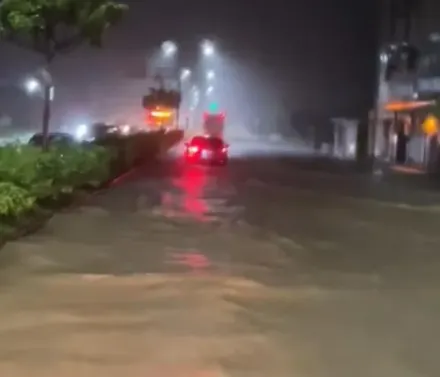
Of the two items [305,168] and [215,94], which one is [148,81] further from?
[305,168]

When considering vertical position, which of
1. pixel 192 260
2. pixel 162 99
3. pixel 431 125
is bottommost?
pixel 192 260

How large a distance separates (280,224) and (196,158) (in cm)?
2811

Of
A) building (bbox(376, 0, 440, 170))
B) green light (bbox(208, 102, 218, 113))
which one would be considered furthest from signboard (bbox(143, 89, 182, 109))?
building (bbox(376, 0, 440, 170))

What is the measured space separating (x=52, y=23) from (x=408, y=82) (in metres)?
34.8

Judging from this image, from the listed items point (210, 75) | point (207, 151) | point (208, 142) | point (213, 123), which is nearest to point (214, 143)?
point (208, 142)

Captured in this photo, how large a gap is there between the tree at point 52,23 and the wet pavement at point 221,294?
4.88 meters

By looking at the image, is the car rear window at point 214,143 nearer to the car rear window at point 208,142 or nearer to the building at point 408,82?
the car rear window at point 208,142

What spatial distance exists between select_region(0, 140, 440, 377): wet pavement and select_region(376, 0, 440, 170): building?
92.8 feet

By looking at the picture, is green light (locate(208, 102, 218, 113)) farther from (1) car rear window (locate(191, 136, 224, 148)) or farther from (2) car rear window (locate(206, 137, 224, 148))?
(2) car rear window (locate(206, 137, 224, 148))

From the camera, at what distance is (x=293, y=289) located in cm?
1221

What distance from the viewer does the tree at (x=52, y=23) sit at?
2411cm

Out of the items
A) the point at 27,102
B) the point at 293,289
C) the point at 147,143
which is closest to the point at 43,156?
the point at 293,289

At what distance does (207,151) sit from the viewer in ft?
156

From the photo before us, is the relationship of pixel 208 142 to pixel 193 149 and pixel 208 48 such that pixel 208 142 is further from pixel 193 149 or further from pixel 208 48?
pixel 208 48
